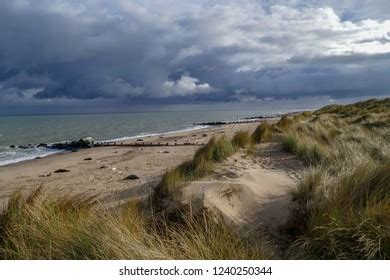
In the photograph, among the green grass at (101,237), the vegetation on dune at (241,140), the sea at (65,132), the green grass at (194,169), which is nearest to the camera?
the green grass at (101,237)

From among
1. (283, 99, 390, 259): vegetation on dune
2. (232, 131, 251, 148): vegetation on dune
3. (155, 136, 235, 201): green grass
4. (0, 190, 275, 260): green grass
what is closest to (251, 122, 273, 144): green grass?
(232, 131, 251, 148): vegetation on dune

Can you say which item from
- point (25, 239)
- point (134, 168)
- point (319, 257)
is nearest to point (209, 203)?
point (319, 257)

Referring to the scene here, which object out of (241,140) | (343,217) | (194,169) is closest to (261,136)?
(241,140)

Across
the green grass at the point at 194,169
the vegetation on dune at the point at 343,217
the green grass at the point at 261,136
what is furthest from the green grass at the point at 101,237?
the green grass at the point at 261,136

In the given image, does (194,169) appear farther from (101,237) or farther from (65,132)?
(65,132)

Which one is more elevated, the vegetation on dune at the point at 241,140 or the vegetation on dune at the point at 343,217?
the vegetation on dune at the point at 241,140

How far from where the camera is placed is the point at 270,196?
6094 millimetres

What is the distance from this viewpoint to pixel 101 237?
11.6 feet

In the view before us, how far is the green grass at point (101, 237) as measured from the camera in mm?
3453

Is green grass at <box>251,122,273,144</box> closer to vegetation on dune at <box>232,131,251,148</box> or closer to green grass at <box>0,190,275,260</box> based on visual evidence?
vegetation on dune at <box>232,131,251,148</box>

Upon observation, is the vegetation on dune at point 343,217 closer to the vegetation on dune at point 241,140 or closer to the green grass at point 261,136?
the vegetation on dune at point 241,140
